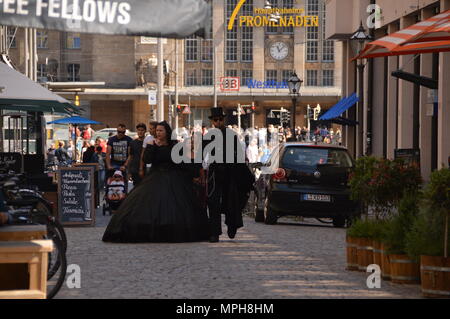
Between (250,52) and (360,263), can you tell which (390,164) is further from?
(250,52)

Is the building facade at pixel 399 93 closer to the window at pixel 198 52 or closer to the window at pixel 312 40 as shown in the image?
the window at pixel 312 40

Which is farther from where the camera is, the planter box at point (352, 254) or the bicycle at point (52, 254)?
the planter box at point (352, 254)

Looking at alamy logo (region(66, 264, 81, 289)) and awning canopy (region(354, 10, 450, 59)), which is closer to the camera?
alamy logo (region(66, 264, 81, 289))

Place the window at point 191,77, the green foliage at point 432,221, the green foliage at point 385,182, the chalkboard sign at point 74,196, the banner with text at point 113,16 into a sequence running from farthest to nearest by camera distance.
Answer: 1. the window at point 191,77
2. the chalkboard sign at point 74,196
3. the green foliage at point 385,182
4. the green foliage at point 432,221
5. the banner with text at point 113,16

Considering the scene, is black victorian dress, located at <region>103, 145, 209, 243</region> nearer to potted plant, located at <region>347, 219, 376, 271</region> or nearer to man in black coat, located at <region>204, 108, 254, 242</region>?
man in black coat, located at <region>204, 108, 254, 242</region>

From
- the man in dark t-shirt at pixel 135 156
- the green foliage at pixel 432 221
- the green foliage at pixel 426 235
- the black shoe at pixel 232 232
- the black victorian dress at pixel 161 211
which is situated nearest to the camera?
the green foliage at pixel 432 221

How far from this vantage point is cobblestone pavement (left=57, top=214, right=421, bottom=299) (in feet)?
34.6

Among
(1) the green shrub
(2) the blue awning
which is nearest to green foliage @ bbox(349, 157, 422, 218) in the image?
(1) the green shrub

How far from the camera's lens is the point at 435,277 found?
405 inches

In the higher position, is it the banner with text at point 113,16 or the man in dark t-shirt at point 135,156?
the banner with text at point 113,16

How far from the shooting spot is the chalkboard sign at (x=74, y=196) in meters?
19.7

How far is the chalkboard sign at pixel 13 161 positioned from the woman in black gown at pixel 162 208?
6.91 metres

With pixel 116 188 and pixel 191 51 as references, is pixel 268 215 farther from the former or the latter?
pixel 191 51

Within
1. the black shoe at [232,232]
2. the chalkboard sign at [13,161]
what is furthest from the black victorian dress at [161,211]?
the chalkboard sign at [13,161]
